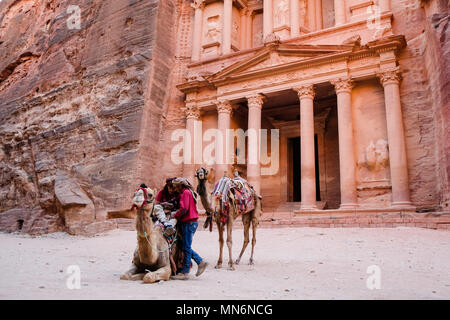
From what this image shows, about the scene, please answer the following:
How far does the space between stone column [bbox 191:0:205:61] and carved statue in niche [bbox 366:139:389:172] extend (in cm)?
1191

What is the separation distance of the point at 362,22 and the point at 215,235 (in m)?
12.5

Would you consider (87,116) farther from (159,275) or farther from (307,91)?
(159,275)

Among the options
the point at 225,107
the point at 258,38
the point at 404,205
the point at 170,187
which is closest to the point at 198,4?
the point at 258,38

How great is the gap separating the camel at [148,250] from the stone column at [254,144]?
11.8m

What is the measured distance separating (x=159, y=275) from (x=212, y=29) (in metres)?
20.3

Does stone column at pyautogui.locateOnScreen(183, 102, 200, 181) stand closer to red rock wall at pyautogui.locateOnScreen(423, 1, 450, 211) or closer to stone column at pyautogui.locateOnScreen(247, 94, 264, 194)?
stone column at pyautogui.locateOnScreen(247, 94, 264, 194)

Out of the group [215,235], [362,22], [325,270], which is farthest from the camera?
[362,22]

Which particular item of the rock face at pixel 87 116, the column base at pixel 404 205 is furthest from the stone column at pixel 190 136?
the column base at pixel 404 205

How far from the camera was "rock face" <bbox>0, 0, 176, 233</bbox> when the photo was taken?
59.7 ft

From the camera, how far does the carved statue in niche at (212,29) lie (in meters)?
22.5

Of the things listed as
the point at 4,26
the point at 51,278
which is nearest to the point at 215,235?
the point at 51,278

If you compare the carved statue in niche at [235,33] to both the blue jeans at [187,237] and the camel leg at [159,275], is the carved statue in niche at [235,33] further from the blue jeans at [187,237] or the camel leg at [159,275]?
the camel leg at [159,275]

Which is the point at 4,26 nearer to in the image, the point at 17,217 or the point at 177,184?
the point at 17,217

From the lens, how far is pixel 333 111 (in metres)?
20.3
